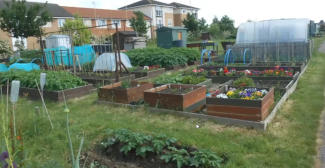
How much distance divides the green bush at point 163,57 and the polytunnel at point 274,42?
6.34 feet

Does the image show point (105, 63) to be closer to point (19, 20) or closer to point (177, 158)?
point (177, 158)

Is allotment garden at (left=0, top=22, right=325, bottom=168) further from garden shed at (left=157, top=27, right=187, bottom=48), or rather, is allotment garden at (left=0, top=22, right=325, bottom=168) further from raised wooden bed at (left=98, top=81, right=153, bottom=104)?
garden shed at (left=157, top=27, right=187, bottom=48)

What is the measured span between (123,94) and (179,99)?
4.89 feet

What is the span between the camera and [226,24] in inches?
1909

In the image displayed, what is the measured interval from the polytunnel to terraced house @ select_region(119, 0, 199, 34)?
34.1 metres

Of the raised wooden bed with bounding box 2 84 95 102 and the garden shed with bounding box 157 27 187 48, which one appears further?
the garden shed with bounding box 157 27 187 48

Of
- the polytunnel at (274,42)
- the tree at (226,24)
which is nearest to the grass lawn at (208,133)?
the polytunnel at (274,42)

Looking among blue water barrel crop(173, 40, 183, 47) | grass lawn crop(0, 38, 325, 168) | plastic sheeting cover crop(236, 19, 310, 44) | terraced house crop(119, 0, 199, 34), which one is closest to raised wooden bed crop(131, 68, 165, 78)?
grass lawn crop(0, 38, 325, 168)

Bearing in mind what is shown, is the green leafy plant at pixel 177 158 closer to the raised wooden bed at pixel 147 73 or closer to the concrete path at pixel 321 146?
the concrete path at pixel 321 146

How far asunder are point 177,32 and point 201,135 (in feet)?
43.4

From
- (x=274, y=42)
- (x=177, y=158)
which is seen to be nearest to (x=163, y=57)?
(x=274, y=42)

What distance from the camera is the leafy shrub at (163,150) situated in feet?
9.00

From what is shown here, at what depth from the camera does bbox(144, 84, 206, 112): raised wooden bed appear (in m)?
4.88

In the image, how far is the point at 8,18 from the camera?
62.1 ft
